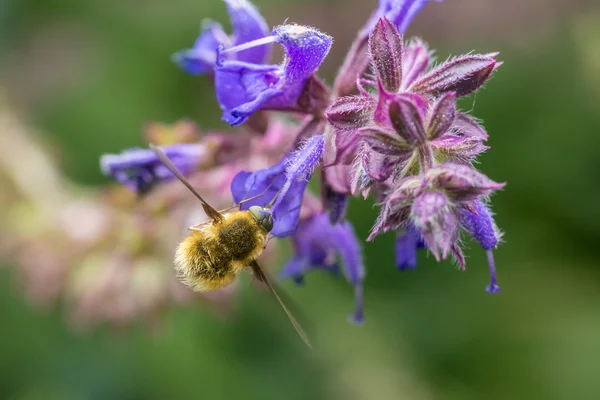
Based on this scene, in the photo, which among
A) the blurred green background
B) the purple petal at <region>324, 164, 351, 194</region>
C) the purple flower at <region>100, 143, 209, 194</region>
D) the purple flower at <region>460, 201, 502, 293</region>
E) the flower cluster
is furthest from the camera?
the blurred green background

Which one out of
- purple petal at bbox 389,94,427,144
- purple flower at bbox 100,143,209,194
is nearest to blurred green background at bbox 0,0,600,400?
purple flower at bbox 100,143,209,194

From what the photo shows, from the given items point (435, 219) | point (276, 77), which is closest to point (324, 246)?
point (276, 77)

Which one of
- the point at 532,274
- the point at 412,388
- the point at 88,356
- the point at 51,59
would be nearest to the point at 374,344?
the point at 412,388

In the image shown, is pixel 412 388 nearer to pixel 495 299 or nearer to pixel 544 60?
pixel 495 299

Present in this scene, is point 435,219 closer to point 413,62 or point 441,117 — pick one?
point 441,117

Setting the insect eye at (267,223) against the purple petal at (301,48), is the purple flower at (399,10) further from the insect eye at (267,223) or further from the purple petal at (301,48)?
the insect eye at (267,223)

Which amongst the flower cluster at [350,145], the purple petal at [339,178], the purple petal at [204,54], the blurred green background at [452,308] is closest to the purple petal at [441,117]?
the flower cluster at [350,145]

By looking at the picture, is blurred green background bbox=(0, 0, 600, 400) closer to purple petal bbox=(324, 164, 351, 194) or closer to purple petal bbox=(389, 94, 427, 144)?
purple petal bbox=(324, 164, 351, 194)
